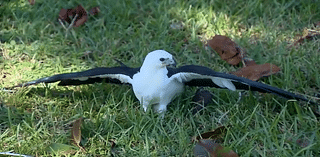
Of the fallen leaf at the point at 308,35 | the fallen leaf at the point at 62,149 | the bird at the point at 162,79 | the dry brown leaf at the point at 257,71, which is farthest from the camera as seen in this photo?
the fallen leaf at the point at 308,35

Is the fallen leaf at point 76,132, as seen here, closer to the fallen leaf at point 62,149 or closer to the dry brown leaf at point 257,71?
the fallen leaf at point 62,149

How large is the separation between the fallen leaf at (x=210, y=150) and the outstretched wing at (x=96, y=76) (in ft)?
1.94

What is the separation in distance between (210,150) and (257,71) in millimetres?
856

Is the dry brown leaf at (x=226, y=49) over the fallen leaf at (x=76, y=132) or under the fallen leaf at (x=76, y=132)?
over

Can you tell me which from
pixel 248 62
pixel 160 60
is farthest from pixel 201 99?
pixel 248 62

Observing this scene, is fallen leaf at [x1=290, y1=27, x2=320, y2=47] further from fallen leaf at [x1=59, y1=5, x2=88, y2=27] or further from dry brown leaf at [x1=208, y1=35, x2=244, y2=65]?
fallen leaf at [x1=59, y1=5, x2=88, y2=27]

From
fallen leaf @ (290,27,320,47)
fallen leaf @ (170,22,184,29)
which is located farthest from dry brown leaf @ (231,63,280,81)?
fallen leaf @ (170,22,184,29)

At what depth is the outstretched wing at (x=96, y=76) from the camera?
252cm

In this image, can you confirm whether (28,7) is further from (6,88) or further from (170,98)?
(170,98)

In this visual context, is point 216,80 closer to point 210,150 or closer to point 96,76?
point 210,150

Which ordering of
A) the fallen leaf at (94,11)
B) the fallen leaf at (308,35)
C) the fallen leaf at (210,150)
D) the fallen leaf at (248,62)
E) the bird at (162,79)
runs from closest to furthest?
the fallen leaf at (210,150), the bird at (162,79), the fallen leaf at (248,62), the fallen leaf at (308,35), the fallen leaf at (94,11)

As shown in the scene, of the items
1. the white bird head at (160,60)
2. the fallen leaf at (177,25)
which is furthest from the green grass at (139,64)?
the white bird head at (160,60)

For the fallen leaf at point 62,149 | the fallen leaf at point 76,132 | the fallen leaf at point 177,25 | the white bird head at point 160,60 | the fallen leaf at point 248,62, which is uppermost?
the white bird head at point 160,60

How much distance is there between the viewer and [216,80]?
2.38 m
